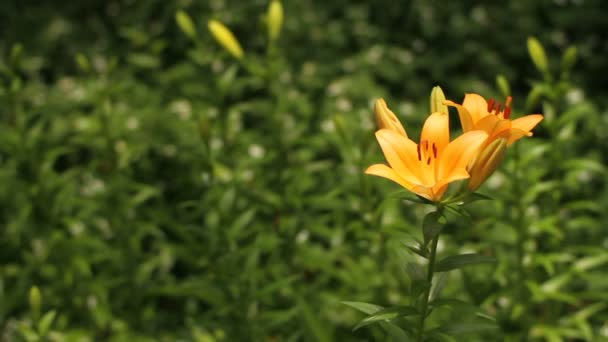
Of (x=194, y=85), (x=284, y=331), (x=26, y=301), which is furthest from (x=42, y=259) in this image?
(x=194, y=85)

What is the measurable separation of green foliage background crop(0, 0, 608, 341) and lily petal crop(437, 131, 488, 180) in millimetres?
168

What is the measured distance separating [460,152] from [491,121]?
3.7 inches

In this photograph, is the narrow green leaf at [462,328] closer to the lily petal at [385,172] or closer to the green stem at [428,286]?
the green stem at [428,286]

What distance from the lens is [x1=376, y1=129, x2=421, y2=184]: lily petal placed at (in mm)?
1184

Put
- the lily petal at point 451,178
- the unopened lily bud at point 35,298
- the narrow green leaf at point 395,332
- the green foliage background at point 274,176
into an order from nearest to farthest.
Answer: the lily petal at point 451,178, the narrow green leaf at point 395,332, the unopened lily bud at point 35,298, the green foliage background at point 274,176

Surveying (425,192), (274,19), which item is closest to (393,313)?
(425,192)

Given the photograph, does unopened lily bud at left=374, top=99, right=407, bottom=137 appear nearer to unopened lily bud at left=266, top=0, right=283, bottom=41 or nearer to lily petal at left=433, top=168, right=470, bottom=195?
lily petal at left=433, top=168, right=470, bottom=195

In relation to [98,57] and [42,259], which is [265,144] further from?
[98,57]

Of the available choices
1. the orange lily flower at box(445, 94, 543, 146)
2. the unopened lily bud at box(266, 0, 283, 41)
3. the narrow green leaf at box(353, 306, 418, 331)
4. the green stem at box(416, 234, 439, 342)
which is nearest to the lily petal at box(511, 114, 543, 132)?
the orange lily flower at box(445, 94, 543, 146)

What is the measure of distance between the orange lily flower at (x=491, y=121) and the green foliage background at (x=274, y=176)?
0.21 m

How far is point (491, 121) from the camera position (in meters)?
1.19

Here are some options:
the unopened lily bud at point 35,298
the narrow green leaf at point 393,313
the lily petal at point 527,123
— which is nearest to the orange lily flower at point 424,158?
the lily petal at point 527,123

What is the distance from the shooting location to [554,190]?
213 centimetres

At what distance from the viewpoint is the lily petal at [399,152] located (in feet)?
3.88
